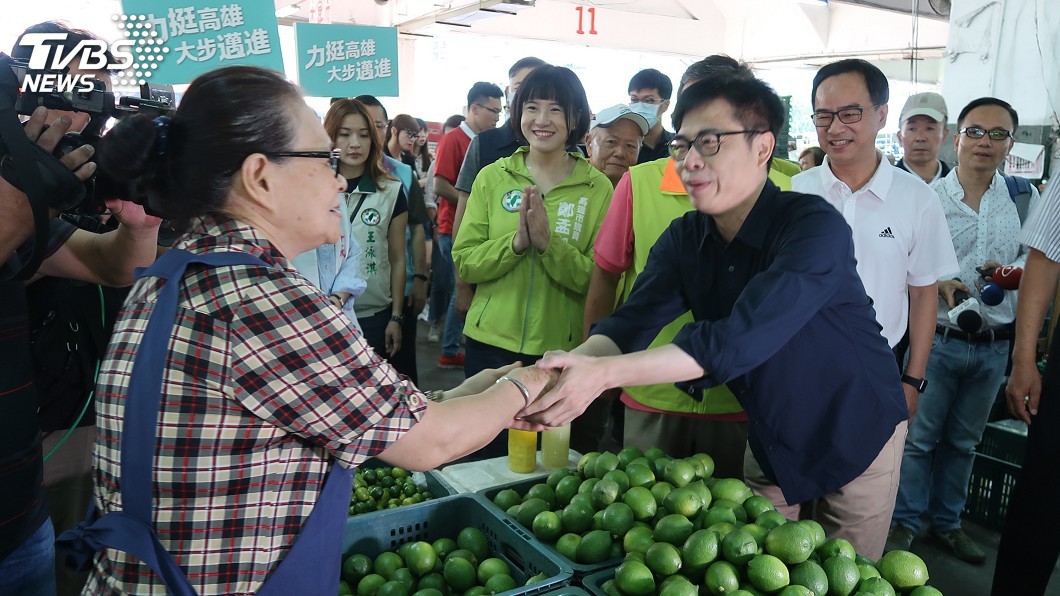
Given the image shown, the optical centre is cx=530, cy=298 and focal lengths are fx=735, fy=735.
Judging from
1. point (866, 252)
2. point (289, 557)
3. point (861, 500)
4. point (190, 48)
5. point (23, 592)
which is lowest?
point (23, 592)

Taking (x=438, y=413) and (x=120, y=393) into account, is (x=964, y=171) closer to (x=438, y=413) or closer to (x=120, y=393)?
(x=438, y=413)

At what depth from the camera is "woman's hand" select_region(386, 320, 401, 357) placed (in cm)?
339

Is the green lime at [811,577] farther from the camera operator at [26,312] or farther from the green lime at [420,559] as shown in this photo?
the camera operator at [26,312]

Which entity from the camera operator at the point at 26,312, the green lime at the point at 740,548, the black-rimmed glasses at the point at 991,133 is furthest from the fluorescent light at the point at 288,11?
the green lime at the point at 740,548

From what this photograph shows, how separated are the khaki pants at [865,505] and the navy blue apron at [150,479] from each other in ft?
4.00

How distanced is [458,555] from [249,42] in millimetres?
Answer: 2188

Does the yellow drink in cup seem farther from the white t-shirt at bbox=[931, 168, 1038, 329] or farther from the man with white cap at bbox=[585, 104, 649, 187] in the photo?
the white t-shirt at bbox=[931, 168, 1038, 329]

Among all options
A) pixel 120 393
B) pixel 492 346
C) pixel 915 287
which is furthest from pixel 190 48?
pixel 915 287

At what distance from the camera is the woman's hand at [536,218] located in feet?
7.68

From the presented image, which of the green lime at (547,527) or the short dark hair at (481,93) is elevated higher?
the short dark hair at (481,93)

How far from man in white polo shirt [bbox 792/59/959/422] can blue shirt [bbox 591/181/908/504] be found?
1.90 ft

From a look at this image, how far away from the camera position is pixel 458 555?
Answer: 5.01 ft

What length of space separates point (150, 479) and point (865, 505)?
1.53 m

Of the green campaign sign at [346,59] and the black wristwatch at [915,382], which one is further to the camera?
the green campaign sign at [346,59]
